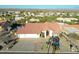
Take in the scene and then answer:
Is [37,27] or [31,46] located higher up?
[37,27]

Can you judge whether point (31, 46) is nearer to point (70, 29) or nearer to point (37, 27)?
point (37, 27)

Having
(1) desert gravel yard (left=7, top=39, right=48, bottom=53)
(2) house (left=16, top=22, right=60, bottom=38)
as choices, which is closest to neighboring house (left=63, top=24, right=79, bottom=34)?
(2) house (left=16, top=22, right=60, bottom=38)

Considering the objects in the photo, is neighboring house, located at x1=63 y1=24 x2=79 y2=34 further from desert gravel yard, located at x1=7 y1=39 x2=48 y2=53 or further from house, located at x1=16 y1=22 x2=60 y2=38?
desert gravel yard, located at x1=7 y1=39 x2=48 y2=53

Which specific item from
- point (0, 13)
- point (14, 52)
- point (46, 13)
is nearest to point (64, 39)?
point (46, 13)

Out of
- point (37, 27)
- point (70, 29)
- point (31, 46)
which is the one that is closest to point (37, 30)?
point (37, 27)

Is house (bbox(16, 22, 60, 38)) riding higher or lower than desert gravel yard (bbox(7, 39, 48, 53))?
higher

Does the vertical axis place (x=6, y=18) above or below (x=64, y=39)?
above
